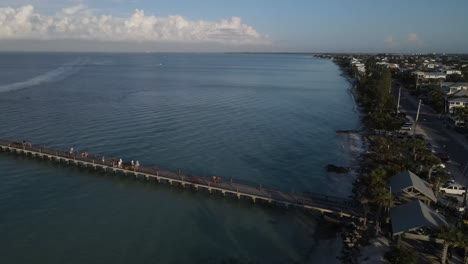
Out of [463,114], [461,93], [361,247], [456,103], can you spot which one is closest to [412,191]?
[361,247]

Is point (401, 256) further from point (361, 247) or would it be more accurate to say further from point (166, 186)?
point (166, 186)

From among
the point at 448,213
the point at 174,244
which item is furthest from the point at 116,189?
the point at 448,213

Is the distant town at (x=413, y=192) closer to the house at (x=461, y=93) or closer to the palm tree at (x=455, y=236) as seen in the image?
the palm tree at (x=455, y=236)

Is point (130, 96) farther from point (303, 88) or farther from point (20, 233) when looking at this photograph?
point (20, 233)

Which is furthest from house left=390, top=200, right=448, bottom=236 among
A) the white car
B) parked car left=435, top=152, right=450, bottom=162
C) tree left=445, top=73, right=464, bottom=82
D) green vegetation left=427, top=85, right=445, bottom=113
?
tree left=445, top=73, right=464, bottom=82

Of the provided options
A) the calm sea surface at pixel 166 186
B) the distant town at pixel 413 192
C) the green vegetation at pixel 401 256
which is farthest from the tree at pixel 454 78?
the green vegetation at pixel 401 256

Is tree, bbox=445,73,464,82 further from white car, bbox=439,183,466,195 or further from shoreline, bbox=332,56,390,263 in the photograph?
shoreline, bbox=332,56,390,263
